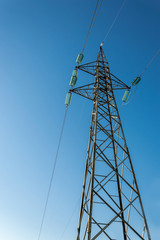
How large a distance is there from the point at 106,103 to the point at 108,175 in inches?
171

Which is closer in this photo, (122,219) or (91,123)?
(122,219)

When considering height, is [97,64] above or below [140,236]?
above

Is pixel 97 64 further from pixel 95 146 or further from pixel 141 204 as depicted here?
pixel 141 204

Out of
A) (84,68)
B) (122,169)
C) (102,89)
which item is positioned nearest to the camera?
(122,169)

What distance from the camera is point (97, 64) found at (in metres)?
13.4

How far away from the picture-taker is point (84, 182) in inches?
359

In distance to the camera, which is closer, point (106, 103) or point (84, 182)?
point (84, 182)

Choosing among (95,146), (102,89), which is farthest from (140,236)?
(102,89)

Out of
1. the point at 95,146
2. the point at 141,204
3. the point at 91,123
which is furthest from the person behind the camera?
the point at 91,123

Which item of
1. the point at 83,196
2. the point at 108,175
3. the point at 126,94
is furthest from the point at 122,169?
the point at 126,94

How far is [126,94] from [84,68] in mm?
3622

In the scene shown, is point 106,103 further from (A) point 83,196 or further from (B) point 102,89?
(A) point 83,196

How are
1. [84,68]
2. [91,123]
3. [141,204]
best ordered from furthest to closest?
[84,68] → [91,123] → [141,204]

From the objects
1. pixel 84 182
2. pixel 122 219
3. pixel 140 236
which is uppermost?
pixel 84 182
